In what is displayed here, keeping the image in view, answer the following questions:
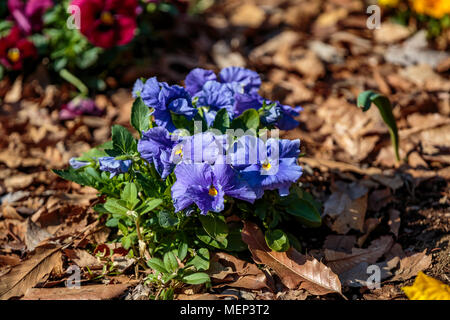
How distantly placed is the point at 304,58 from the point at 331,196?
1676 millimetres

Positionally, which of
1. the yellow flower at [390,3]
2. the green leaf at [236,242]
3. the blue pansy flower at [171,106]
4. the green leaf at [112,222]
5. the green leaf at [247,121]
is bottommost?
the green leaf at [236,242]

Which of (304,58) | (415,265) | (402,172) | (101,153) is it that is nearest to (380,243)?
(415,265)

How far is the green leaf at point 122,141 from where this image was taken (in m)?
1.96

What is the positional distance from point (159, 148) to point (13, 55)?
6.71ft

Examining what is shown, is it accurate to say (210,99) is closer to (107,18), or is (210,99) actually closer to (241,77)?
(241,77)

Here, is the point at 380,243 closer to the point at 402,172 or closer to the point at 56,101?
the point at 402,172

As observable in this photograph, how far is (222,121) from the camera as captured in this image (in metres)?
Answer: 2.00

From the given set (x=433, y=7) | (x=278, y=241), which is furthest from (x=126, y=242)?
(x=433, y=7)

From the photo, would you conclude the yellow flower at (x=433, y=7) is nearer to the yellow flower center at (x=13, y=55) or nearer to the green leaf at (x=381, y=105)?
the green leaf at (x=381, y=105)

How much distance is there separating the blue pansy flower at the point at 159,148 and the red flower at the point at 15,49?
1.92 meters

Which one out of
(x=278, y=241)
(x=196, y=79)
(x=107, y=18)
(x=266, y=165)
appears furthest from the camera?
(x=107, y=18)

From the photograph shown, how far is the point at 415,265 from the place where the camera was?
6.73 ft

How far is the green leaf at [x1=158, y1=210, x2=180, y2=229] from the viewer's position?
6.00ft

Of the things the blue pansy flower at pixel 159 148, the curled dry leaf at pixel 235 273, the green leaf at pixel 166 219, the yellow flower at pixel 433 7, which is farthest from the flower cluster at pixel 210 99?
the yellow flower at pixel 433 7
